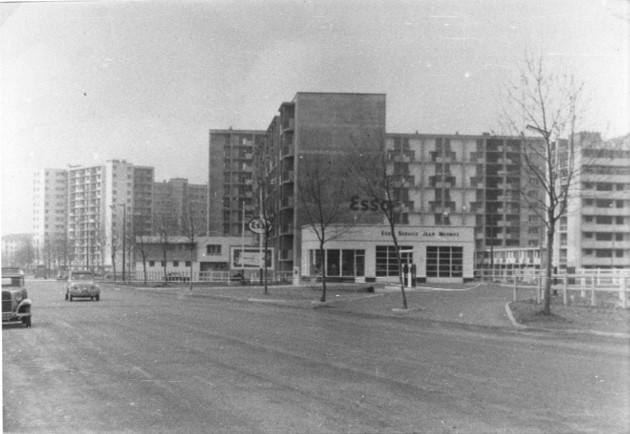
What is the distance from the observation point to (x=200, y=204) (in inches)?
2430

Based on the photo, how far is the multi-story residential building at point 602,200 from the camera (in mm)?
16047

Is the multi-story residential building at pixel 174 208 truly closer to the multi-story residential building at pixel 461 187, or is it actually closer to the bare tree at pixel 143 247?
the bare tree at pixel 143 247

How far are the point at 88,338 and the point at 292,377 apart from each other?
616cm

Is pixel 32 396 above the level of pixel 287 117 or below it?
below

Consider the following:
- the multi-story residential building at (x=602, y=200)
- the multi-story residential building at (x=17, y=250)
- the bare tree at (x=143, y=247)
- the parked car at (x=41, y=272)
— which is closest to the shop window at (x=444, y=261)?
→ the multi-story residential building at (x=602, y=200)

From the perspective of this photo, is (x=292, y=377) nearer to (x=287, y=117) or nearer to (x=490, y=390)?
(x=490, y=390)

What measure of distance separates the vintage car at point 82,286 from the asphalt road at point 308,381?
9937mm

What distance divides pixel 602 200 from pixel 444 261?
24.4m

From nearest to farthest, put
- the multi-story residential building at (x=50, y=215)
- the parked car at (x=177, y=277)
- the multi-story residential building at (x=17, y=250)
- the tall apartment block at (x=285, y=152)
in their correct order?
the multi-story residential building at (x=17, y=250) → the multi-story residential building at (x=50, y=215) → the tall apartment block at (x=285, y=152) → the parked car at (x=177, y=277)

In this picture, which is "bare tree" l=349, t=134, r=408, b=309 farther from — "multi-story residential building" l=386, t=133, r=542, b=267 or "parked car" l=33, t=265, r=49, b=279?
"parked car" l=33, t=265, r=49, b=279

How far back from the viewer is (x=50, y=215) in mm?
14633

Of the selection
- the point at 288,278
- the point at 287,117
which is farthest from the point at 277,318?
the point at 287,117

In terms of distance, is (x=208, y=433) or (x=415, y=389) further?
(x=415, y=389)

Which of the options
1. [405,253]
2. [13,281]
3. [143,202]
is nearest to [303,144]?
[405,253]
